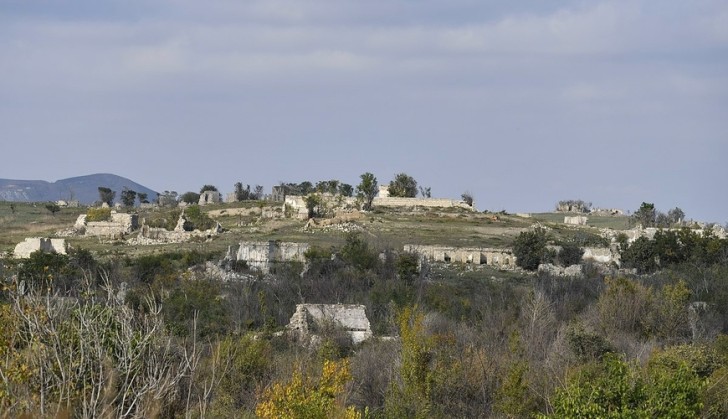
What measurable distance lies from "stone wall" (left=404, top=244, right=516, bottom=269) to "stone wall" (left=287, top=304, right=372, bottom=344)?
24.5 meters

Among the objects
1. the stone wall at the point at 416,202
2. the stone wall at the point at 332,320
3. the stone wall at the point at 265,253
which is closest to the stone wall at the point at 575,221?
the stone wall at the point at 416,202

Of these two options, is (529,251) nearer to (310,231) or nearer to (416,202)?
(310,231)

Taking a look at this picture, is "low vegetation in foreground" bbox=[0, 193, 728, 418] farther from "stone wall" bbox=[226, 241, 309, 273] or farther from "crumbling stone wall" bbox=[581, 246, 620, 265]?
"crumbling stone wall" bbox=[581, 246, 620, 265]

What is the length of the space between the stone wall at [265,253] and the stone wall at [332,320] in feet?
57.9

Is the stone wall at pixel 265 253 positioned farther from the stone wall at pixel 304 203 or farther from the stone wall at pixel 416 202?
the stone wall at pixel 416 202

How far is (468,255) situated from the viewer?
61.9m

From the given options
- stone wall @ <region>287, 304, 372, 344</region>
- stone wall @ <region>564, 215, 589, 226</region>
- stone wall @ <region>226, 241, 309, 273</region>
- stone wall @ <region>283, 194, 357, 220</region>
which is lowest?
stone wall @ <region>287, 304, 372, 344</region>

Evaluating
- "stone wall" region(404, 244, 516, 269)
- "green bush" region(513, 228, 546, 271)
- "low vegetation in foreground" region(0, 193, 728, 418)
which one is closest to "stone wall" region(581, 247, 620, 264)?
"low vegetation in foreground" region(0, 193, 728, 418)

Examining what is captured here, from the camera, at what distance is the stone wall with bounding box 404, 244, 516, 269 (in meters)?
61.1

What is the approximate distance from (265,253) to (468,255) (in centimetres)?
1246

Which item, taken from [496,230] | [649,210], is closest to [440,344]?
[496,230]

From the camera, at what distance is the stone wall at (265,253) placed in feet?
180

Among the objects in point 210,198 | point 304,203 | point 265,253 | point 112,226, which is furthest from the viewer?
point 210,198

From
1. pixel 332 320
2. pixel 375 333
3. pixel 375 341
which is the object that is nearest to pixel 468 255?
pixel 375 333
